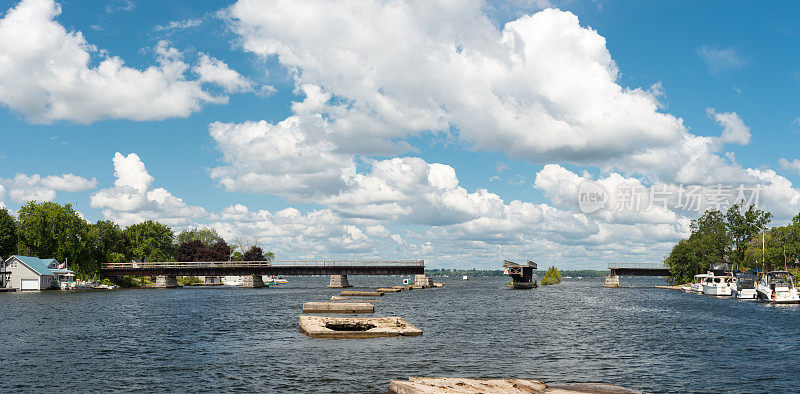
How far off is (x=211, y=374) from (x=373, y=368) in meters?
9.45

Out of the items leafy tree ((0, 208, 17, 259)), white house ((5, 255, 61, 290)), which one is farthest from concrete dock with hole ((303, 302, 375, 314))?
leafy tree ((0, 208, 17, 259))

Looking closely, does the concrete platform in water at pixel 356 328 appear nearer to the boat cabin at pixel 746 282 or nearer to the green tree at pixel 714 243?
the boat cabin at pixel 746 282

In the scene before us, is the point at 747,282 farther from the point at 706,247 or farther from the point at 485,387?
the point at 485,387

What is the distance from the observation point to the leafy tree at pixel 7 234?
156750mm

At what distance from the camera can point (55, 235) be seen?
532ft

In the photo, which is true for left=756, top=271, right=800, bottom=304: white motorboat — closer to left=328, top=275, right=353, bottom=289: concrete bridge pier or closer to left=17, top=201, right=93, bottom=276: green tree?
left=328, top=275, right=353, bottom=289: concrete bridge pier

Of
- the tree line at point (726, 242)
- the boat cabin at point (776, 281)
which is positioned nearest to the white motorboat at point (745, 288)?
the boat cabin at point (776, 281)

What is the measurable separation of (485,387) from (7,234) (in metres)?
170

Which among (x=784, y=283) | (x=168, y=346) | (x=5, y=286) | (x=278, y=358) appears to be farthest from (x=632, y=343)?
(x=5, y=286)

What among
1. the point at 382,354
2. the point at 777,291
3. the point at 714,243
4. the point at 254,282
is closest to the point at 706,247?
the point at 714,243

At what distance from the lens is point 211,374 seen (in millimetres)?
34719

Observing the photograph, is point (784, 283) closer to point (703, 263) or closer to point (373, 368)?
point (703, 263)

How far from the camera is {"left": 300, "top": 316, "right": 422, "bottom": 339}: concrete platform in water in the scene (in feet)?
163

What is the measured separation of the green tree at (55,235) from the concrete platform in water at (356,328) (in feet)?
436
